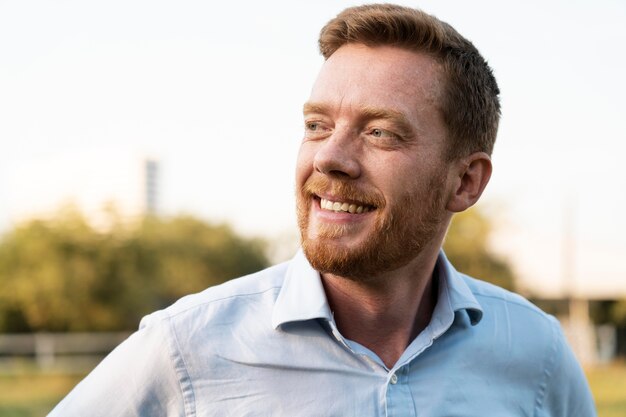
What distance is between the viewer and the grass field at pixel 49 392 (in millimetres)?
15492

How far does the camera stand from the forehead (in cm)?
227

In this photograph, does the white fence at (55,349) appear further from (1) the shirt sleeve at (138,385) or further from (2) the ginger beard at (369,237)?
(2) the ginger beard at (369,237)

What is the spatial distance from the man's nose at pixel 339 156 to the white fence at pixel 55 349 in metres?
23.1

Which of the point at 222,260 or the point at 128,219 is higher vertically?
the point at 128,219

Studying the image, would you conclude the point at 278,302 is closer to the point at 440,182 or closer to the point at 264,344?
the point at 264,344

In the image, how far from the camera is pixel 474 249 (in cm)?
3064

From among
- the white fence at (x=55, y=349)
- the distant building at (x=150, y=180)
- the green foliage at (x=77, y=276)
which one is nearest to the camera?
the white fence at (x=55, y=349)

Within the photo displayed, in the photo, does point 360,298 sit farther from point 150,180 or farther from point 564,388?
point 150,180

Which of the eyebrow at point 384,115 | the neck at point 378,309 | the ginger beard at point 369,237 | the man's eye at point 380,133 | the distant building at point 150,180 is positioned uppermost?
the eyebrow at point 384,115

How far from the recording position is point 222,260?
35.6 m

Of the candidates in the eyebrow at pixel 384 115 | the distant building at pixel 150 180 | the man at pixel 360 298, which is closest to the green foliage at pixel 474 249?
the man at pixel 360 298

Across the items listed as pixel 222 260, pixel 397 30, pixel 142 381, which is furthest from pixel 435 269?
pixel 222 260

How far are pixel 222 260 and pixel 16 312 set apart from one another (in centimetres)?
892

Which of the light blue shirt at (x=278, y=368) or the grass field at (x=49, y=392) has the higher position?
the light blue shirt at (x=278, y=368)
